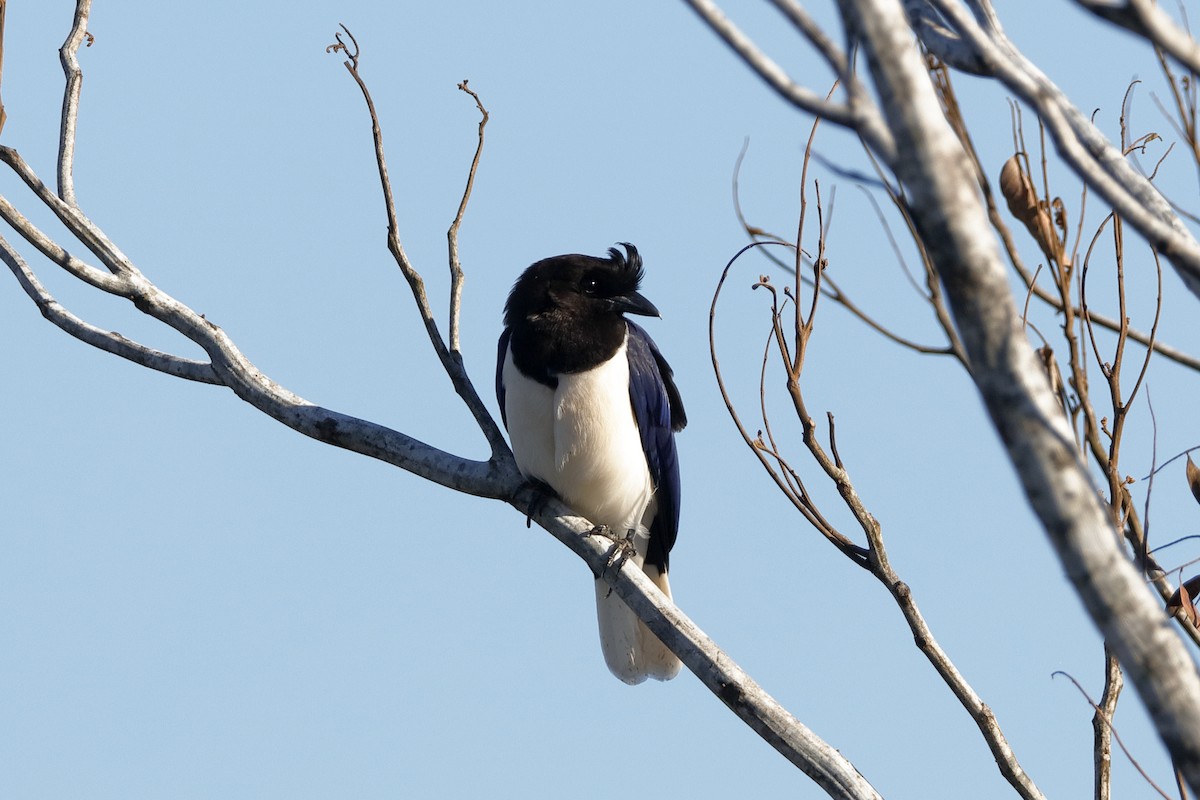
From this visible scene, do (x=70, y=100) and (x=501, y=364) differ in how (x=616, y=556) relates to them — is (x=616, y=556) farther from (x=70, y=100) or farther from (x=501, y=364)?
(x=70, y=100)

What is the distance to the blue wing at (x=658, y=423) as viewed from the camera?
5.82 m

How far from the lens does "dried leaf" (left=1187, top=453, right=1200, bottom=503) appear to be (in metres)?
3.17

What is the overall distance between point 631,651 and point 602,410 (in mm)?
1220

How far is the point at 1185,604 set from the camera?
10.0 feet

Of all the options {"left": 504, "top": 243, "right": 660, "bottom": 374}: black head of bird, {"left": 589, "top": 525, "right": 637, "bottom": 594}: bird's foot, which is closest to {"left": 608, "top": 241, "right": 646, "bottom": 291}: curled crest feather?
{"left": 504, "top": 243, "right": 660, "bottom": 374}: black head of bird

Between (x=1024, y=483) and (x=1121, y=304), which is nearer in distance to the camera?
(x=1024, y=483)

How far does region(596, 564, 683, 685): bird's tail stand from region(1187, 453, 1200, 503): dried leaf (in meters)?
3.12

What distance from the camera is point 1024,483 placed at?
1.87 metres

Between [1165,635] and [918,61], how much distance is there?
89cm

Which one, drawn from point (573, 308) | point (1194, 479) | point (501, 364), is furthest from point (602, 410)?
point (1194, 479)

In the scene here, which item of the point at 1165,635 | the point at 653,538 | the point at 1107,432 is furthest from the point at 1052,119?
the point at 653,538

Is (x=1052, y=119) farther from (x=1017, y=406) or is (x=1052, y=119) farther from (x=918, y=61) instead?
(x=1017, y=406)

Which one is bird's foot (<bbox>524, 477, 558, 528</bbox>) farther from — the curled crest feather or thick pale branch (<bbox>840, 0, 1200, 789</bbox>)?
thick pale branch (<bbox>840, 0, 1200, 789</bbox>)

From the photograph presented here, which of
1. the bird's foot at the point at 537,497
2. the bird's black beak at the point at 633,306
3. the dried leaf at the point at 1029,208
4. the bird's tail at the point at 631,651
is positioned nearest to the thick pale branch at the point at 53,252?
the bird's foot at the point at 537,497
